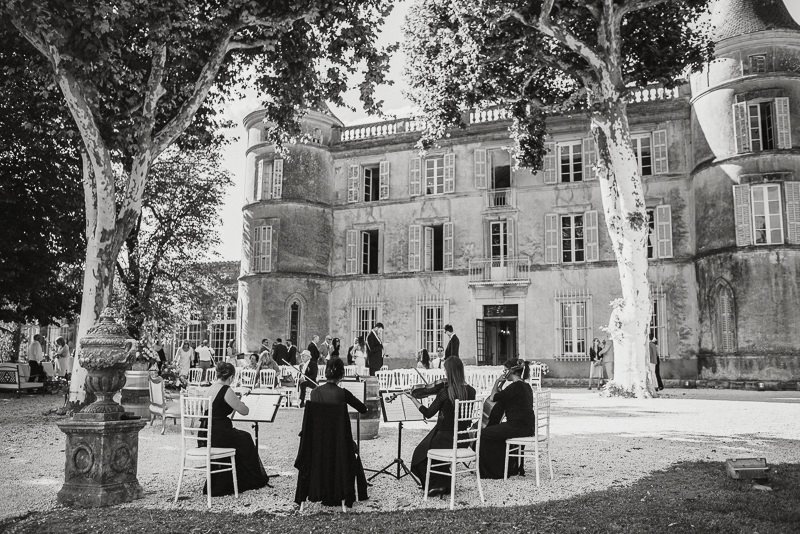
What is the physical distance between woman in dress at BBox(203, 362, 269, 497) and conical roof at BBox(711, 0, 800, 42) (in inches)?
772

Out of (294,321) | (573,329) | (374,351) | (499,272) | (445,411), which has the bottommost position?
(445,411)

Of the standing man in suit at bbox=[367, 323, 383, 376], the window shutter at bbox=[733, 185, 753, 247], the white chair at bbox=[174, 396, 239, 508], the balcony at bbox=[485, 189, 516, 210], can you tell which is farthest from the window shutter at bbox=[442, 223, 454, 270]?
the white chair at bbox=[174, 396, 239, 508]

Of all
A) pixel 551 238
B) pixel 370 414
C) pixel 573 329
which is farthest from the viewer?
pixel 551 238

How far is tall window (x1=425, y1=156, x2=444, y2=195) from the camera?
25.5 m

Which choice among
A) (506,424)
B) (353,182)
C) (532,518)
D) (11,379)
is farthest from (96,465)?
(353,182)

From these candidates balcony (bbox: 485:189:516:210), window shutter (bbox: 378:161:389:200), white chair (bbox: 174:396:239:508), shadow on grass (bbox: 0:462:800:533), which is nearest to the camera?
shadow on grass (bbox: 0:462:800:533)

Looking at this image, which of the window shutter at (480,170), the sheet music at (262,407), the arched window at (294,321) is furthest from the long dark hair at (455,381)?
the arched window at (294,321)

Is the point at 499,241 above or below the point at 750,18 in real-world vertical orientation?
below

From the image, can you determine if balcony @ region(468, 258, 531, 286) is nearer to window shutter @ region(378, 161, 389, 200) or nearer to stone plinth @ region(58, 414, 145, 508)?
window shutter @ region(378, 161, 389, 200)

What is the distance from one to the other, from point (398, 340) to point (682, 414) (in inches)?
551

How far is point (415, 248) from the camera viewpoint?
83.1ft

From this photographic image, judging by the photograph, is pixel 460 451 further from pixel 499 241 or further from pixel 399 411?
pixel 499 241

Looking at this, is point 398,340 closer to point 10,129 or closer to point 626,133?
point 626,133

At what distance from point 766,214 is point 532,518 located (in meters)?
Answer: 18.3
